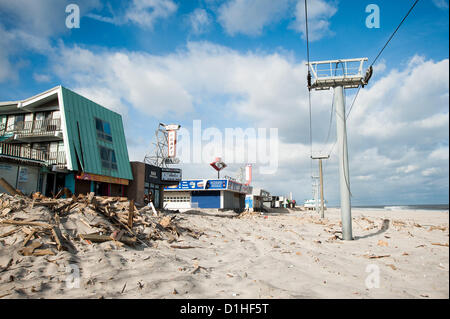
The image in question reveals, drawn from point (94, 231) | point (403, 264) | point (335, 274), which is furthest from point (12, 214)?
point (403, 264)

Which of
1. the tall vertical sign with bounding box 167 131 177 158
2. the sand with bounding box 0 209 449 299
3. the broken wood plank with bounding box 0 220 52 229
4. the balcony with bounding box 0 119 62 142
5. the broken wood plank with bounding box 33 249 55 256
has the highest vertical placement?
the tall vertical sign with bounding box 167 131 177 158

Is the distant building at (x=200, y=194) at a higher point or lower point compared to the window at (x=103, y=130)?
lower

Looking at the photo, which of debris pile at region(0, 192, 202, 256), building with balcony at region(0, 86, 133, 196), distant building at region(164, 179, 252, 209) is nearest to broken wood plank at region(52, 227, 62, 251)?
debris pile at region(0, 192, 202, 256)

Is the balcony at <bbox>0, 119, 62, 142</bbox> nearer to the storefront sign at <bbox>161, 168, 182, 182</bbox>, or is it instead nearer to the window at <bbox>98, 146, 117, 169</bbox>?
the window at <bbox>98, 146, 117, 169</bbox>

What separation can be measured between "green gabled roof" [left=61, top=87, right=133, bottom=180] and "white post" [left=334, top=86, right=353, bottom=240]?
17601 mm

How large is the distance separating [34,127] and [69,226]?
18112 mm

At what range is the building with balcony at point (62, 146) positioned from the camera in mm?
20141

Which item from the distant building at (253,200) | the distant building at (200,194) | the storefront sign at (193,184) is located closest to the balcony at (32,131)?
the distant building at (200,194)

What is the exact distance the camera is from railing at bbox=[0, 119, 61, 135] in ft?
73.0

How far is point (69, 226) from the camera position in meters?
9.13

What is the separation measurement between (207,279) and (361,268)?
13.3ft

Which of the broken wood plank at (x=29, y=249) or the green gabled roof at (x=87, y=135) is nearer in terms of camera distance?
the broken wood plank at (x=29, y=249)

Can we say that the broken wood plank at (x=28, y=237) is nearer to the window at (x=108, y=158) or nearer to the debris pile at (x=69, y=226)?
the debris pile at (x=69, y=226)

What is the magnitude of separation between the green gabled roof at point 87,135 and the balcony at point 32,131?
1490 millimetres
